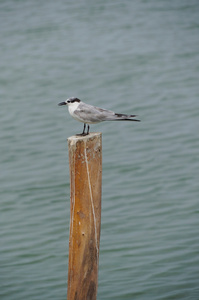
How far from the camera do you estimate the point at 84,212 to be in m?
6.59

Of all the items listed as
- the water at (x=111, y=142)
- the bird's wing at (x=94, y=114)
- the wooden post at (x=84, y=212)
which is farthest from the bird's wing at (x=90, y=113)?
the water at (x=111, y=142)

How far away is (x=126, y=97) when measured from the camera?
19312mm

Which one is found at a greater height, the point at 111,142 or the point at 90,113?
the point at 111,142

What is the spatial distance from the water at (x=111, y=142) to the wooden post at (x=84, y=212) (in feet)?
8.31

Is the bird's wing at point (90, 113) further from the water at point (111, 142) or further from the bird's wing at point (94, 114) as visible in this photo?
the water at point (111, 142)

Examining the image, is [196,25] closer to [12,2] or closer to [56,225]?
[12,2]

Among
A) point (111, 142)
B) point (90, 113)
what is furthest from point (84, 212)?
point (111, 142)

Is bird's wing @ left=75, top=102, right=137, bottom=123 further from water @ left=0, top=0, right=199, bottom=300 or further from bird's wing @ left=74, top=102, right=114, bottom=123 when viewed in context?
water @ left=0, top=0, right=199, bottom=300

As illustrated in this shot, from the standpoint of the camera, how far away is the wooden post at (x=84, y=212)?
6449 millimetres

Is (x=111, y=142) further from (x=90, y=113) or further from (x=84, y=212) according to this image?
(x=84, y=212)

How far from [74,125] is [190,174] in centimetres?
440

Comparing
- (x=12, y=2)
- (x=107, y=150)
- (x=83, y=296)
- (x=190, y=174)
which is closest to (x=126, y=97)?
(x=107, y=150)

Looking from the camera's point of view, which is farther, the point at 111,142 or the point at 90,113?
the point at 111,142

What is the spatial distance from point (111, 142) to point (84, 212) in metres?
9.55
